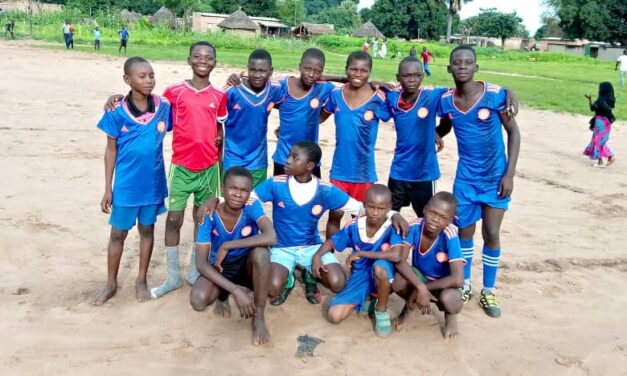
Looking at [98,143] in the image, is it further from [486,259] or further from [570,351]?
[570,351]

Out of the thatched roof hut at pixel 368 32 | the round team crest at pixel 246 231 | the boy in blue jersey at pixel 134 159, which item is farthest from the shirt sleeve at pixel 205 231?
the thatched roof hut at pixel 368 32

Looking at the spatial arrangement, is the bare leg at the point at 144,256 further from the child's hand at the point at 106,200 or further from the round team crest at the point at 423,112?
the round team crest at the point at 423,112

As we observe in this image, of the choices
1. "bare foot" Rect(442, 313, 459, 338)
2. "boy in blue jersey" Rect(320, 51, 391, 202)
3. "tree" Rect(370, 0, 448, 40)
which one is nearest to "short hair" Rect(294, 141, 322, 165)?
"boy in blue jersey" Rect(320, 51, 391, 202)

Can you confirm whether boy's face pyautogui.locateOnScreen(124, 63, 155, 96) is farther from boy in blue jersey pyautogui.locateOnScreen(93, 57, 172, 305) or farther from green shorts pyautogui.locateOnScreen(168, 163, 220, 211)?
green shorts pyautogui.locateOnScreen(168, 163, 220, 211)

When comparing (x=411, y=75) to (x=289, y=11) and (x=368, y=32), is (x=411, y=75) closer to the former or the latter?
(x=368, y=32)

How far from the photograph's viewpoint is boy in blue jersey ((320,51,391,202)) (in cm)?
462

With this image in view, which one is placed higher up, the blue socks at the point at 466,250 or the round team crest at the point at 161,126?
the round team crest at the point at 161,126

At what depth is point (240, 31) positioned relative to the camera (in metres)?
49.1

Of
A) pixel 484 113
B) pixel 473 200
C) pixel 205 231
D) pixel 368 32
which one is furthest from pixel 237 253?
pixel 368 32

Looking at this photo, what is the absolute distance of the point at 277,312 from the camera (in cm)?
419

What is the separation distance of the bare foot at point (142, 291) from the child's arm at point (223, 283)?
706 mm

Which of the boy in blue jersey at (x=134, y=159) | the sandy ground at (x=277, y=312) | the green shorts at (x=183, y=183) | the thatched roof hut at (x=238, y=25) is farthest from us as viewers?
the thatched roof hut at (x=238, y=25)

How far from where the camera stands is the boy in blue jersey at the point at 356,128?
15.2 ft

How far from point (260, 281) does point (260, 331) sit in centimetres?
32
